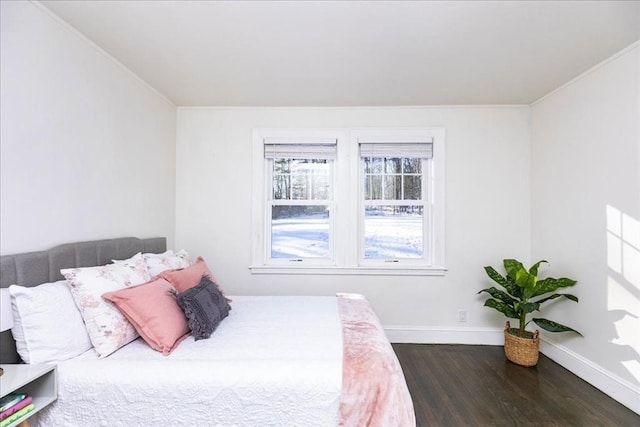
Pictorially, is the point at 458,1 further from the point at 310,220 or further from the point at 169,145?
the point at 169,145

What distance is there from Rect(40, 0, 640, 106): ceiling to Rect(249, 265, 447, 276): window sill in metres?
1.76

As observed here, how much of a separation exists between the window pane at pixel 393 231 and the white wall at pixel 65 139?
222 cm

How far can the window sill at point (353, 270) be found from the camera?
10.3 feet

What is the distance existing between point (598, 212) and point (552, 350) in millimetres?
1352

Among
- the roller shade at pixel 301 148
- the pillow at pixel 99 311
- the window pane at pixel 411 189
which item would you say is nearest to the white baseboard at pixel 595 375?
the window pane at pixel 411 189

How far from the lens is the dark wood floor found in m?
1.93

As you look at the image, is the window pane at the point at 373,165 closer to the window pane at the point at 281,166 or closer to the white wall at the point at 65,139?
the window pane at the point at 281,166

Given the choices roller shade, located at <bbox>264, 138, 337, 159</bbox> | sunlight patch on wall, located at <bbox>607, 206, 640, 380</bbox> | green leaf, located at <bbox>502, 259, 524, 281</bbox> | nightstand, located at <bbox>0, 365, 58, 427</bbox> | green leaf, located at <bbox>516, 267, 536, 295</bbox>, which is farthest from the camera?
roller shade, located at <bbox>264, 138, 337, 159</bbox>

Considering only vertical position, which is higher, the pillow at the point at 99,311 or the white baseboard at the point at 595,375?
the pillow at the point at 99,311

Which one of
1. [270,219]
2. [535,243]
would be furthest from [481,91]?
[270,219]

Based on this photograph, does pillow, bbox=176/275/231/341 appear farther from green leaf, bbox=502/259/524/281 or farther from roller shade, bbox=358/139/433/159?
green leaf, bbox=502/259/524/281

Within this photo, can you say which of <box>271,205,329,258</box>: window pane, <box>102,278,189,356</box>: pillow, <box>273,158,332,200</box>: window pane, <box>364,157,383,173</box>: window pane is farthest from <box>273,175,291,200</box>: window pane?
<box>102,278,189,356</box>: pillow

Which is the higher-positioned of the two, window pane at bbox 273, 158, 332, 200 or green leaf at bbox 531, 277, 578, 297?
window pane at bbox 273, 158, 332, 200

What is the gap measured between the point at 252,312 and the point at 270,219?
132 cm
